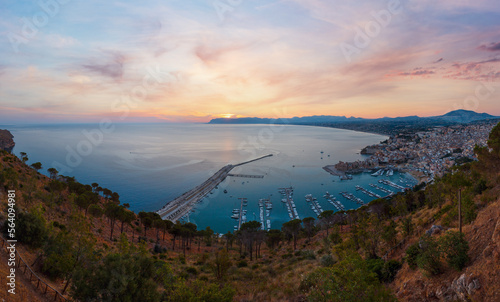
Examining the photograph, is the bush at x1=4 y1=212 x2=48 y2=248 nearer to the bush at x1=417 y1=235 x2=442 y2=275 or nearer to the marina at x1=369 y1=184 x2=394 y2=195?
the bush at x1=417 y1=235 x2=442 y2=275

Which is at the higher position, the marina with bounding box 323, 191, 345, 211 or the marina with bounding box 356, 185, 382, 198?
the marina with bounding box 356, 185, 382, 198

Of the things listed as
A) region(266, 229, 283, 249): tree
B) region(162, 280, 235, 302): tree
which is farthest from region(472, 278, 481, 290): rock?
region(266, 229, 283, 249): tree

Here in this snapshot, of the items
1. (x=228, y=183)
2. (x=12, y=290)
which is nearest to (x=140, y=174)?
(x=228, y=183)

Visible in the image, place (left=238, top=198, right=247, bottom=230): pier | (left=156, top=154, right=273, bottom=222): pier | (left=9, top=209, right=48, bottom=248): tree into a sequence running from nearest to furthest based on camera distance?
(left=9, top=209, right=48, bottom=248): tree
(left=238, top=198, right=247, bottom=230): pier
(left=156, top=154, right=273, bottom=222): pier

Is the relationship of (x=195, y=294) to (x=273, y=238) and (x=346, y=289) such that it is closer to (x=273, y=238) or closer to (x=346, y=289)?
(x=346, y=289)

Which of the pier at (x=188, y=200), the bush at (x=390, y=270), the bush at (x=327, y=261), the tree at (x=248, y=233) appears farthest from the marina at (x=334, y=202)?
the bush at (x=390, y=270)

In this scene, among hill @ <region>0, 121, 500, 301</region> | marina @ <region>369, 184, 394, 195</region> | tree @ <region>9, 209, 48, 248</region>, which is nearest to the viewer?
hill @ <region>0, 121, 500, 301</region>

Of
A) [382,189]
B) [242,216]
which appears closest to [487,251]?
[242,216]
